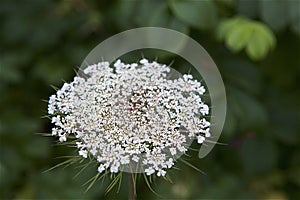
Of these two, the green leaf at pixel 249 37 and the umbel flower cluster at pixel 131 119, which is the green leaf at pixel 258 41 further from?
the umbel flower cluster at pixel 131 119

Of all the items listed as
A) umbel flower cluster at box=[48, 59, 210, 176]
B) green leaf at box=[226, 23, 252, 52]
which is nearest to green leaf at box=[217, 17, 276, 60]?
green leaf at box=[226, 23, 252, 52]

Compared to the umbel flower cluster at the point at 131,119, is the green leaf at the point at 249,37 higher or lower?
higher

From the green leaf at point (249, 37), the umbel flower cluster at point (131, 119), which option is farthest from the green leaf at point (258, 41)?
the umbel flower cluster at point (131, 119)

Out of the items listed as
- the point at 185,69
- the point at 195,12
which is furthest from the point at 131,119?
the point at 185,69

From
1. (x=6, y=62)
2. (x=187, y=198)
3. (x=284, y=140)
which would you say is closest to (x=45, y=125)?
(x=6, y=62)

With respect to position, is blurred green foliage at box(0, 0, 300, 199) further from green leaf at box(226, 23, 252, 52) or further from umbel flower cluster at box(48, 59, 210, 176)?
umbel flower cluster at box(48, 59, 210, 176)

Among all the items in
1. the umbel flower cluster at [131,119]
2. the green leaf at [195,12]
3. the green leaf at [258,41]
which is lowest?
the umbel flower cluster at [131,119]
